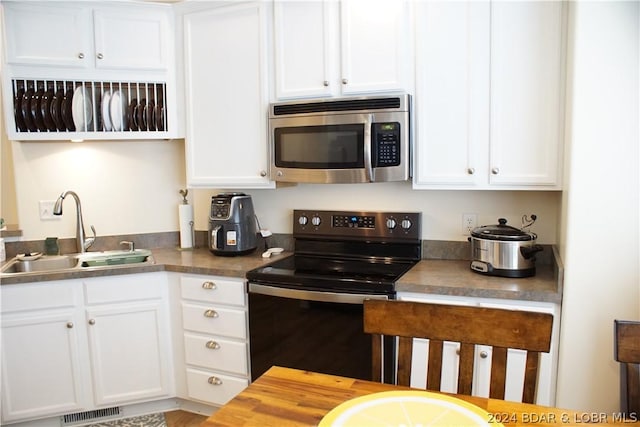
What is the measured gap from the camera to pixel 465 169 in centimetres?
237

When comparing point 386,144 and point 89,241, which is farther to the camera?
point 89,241

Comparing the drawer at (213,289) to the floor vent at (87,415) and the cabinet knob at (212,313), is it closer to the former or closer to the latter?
the cabinet knob at (212,313)

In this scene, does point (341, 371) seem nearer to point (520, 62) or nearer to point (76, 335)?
point (76, 335)

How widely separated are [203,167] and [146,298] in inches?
30.8

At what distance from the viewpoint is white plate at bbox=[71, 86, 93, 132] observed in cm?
283

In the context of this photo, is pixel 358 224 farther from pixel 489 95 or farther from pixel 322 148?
pixel 489 95

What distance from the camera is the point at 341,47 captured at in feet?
8.29

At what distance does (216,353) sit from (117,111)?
4.80ft


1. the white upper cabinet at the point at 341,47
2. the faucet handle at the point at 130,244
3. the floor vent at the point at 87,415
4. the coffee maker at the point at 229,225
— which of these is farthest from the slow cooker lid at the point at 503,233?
the floor vent at the point at 87,415

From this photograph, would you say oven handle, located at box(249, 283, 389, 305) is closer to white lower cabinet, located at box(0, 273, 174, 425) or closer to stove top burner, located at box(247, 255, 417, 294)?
stove top burner, located at box(247, 255, 417, 294)

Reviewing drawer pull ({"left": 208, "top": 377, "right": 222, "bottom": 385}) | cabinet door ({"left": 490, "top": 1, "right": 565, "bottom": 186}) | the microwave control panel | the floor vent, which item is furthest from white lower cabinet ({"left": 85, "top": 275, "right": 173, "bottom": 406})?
cabinet door ({"left": 490, "top": 1, "right": 565, "bottom": 186})

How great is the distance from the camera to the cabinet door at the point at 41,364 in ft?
8.43

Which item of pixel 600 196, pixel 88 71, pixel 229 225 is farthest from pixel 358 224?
pixel 88 71

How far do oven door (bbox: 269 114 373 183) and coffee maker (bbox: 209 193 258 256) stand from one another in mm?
296
